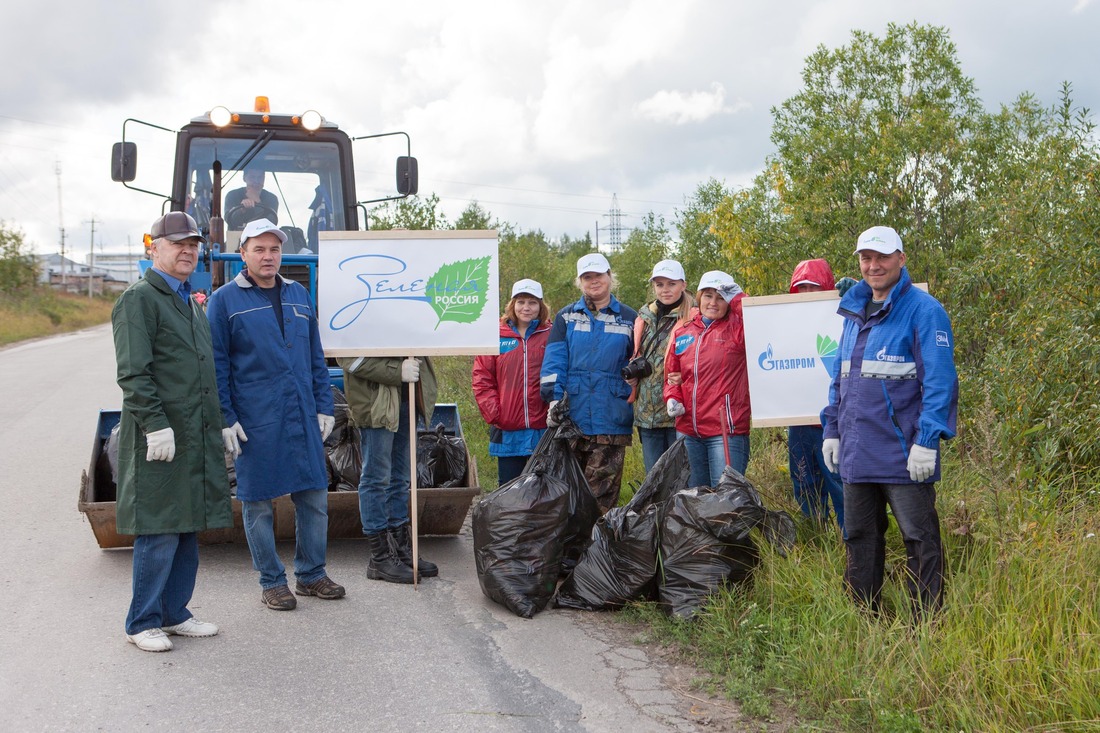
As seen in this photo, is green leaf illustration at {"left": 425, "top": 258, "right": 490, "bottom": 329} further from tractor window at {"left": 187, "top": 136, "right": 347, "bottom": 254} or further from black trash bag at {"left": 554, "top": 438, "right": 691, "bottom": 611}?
tractor window at {"left": 187, "top": 136, "right": 347, "bottom": 254}

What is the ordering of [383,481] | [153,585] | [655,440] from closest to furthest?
[153,585]
[383,481]
[655,440]

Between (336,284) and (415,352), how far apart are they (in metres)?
0.58

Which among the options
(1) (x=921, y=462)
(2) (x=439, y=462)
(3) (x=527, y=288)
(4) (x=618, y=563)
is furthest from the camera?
(2) (x=439, y=462)

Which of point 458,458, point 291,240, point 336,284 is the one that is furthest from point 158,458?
point 291,240

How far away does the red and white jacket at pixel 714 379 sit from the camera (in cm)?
544

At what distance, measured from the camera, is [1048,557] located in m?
4.12

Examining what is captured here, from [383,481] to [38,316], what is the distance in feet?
131

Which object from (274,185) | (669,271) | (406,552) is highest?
(274,185)

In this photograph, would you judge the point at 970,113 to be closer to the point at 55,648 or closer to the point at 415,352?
the point at 415,352

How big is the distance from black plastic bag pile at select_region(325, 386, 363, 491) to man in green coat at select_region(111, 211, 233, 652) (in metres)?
1.53

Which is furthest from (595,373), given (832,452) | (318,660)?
(318,660)

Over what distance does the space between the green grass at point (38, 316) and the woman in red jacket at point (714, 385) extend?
27.5 m

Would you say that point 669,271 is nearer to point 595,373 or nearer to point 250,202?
point 595,373

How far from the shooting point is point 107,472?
6164 millimetres
